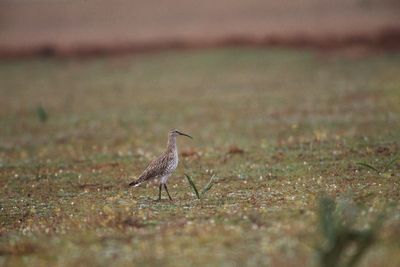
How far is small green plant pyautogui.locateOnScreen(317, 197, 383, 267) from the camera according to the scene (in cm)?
1176

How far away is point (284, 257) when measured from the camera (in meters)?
12.7

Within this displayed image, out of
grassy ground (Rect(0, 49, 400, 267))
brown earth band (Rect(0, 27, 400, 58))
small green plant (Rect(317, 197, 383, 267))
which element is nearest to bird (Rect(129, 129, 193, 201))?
grassy ground (Rect(0, 49, 400, 267))

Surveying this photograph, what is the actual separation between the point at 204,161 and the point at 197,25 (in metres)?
51.8

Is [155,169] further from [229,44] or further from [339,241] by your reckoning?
[229,44]

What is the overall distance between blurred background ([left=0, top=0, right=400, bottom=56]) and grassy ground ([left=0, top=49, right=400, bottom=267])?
936cm

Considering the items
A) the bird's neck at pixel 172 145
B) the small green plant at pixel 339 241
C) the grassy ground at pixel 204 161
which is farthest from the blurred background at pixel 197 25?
the small green plant at pixel 339 241

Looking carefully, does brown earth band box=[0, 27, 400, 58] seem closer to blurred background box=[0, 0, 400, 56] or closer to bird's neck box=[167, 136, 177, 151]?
blurred background box=[0, 0, 400, 56]

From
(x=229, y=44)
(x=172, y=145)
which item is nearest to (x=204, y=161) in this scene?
(x=172, y=145)

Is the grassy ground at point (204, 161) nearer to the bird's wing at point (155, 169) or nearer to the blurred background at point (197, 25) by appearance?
the bird's wing at point (155, 169)

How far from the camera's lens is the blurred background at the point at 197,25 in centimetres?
6650

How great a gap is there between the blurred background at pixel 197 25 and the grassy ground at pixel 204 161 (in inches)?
369

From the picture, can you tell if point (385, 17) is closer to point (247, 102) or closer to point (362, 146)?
point (247, 102)

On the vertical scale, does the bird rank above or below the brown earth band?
below

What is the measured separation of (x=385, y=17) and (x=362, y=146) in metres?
46.0
